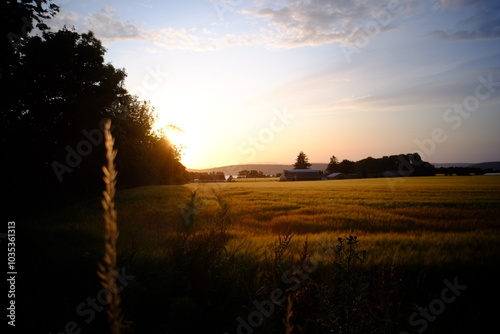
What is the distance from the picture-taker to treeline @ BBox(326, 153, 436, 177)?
93875mm

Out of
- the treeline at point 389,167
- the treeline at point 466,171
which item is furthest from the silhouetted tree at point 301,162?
the treeline at point 466,171

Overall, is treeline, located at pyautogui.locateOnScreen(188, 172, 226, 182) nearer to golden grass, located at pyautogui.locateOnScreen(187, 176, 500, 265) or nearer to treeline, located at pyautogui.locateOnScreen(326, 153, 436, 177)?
treeline, located at pyautogui.locateOnScreen(326, 153, 436, 177)

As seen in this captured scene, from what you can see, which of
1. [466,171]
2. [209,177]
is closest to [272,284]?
[466,171]

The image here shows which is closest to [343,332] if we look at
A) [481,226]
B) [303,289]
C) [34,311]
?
[303,289]

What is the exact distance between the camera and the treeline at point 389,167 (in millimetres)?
93875

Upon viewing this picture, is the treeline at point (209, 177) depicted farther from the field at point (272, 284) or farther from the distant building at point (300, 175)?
the field at point (272, 284)

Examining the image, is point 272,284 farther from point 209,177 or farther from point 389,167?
Answer: point 209,177

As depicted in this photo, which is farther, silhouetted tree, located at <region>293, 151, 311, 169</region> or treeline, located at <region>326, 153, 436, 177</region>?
silhouetted tree, located at <region>293, 151, 311, 169</region>

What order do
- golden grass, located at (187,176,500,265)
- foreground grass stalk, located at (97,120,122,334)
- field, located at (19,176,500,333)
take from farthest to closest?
golden grass, located at (187,176,500,265) < field, located at (19,176,500,333) < foreground grass stalk, located at (97,120,122,334)

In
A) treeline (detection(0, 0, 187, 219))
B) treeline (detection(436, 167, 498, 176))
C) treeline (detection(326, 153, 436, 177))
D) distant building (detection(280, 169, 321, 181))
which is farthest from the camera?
distant building (detection(280, 169, 321, 181))

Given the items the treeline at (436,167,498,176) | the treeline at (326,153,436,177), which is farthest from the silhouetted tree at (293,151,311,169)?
the treeline at (436,167,498,176)

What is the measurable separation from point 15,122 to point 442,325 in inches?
972

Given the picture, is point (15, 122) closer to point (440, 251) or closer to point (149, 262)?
point (149, 262)

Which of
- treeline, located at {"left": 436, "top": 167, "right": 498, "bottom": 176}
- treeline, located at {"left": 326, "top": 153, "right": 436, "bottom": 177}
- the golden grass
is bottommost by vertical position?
the golden grass
